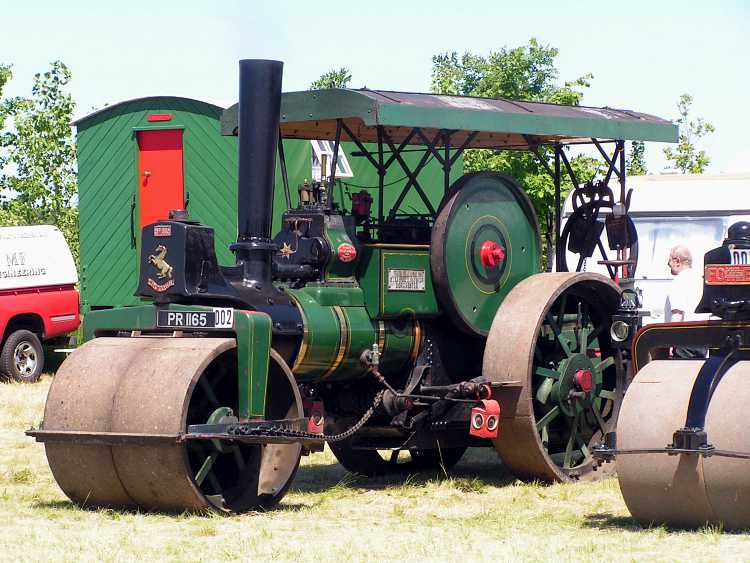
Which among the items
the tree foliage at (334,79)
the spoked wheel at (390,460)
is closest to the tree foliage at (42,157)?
the tree foliage at (334,79)

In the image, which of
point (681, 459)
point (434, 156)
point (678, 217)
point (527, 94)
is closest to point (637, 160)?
point (527, 94)

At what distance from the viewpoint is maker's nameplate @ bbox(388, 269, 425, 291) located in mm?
8531

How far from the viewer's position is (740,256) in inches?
268

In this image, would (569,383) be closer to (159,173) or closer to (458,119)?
(458,119)

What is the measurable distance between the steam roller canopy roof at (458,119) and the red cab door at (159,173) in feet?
21.2

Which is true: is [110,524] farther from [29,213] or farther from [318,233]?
[29,213]

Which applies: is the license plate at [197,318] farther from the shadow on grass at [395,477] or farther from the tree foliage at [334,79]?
the tree foliage at [334,79]

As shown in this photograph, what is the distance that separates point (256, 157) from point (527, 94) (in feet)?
63.7

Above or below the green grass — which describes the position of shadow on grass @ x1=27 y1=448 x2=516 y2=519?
below

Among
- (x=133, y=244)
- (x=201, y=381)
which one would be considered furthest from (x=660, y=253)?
(x=201, y=381)

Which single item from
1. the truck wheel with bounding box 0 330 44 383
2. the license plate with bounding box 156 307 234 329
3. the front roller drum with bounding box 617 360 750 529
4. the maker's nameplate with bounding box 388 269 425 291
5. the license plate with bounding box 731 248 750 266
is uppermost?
the license plate with bounding box 731 248 750 266

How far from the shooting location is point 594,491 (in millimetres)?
8477

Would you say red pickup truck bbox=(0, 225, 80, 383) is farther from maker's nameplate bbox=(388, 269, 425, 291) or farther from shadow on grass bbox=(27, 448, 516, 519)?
maker's nameplate bbox=(388, 269, 425, 291)

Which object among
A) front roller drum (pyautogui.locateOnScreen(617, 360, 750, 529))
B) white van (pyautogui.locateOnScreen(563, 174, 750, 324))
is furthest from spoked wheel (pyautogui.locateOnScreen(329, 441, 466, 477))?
white van (pyautogui.locateOnScreen(563, 174, 750, 324))
